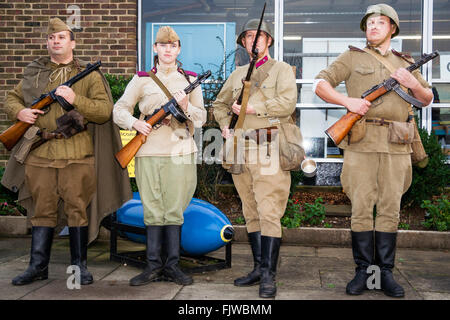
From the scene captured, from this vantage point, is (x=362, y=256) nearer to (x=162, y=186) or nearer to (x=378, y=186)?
(x=378, y=186)

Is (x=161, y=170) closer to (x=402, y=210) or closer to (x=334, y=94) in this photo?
(x=334, y=94)

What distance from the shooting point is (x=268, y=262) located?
12.8ft

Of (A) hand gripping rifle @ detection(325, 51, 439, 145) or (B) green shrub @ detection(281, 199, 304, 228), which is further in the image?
(B) green shrub @ detection(281, 199, 304, 228)

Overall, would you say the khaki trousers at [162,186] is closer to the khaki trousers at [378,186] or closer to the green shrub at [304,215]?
the khaki trousers at [378,186]

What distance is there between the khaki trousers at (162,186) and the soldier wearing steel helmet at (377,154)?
1383 mm

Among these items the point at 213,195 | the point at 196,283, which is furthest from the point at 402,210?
the point at 196,283

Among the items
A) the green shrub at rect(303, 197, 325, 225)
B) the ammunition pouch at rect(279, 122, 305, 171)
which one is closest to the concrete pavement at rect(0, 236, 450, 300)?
the green shrub at rect(303, 197, 325, 225)

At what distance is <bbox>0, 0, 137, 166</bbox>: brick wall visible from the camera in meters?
7.68

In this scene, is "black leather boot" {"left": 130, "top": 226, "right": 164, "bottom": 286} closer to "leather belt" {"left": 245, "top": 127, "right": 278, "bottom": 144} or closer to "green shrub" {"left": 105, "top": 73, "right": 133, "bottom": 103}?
"leather belt" {"left": 245, "top": 127, "right": 278, "bottom": 144}

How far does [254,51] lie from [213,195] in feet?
10.7

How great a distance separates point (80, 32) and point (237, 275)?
5.03 metres

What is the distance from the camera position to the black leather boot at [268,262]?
3.86 metres

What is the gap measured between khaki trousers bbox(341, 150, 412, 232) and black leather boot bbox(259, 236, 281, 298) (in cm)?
67

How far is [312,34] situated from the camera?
330 inches
